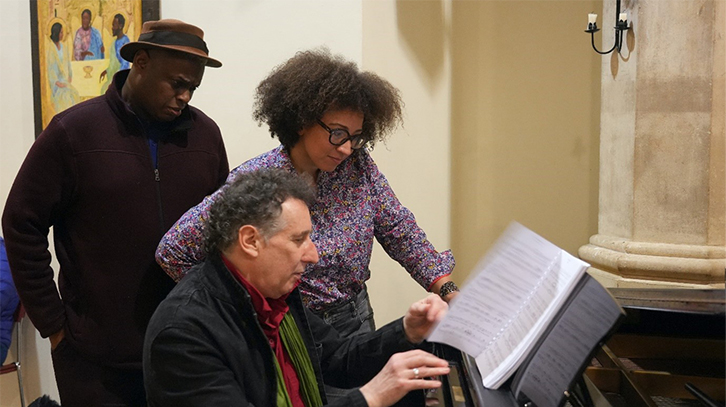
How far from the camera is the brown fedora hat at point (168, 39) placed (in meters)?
2.33

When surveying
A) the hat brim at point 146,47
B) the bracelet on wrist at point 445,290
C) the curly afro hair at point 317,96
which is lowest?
the bracelet on wrist at point 445,290

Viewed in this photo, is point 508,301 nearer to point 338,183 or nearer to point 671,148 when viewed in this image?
point 338,183

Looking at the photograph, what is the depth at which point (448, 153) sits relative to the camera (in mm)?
4027

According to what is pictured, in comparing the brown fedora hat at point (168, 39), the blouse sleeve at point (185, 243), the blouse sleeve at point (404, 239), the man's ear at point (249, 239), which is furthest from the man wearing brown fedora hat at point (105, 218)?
the man's ear at point (249, 239)

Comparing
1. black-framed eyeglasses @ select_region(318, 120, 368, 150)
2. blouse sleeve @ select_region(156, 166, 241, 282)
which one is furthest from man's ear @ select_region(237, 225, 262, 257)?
black-framed eyeglasses @ select_region(318, 120, 368, 150)

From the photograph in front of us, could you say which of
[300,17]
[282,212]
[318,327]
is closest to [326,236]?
[318,327]

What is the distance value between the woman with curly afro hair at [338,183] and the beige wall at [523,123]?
1706mm

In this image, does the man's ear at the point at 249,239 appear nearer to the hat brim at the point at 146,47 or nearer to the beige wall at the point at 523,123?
the hat brim at the point at 146,47

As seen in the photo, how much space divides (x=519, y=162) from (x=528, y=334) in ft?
9.07

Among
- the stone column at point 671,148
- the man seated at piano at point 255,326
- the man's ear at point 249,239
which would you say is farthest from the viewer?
the stone column at point 671,148

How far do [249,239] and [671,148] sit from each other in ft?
6.76

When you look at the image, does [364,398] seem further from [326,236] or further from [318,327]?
[326,236]

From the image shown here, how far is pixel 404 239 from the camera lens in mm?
2395

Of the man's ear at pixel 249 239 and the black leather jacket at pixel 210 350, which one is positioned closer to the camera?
the black leather jacket at pixel 210 350
